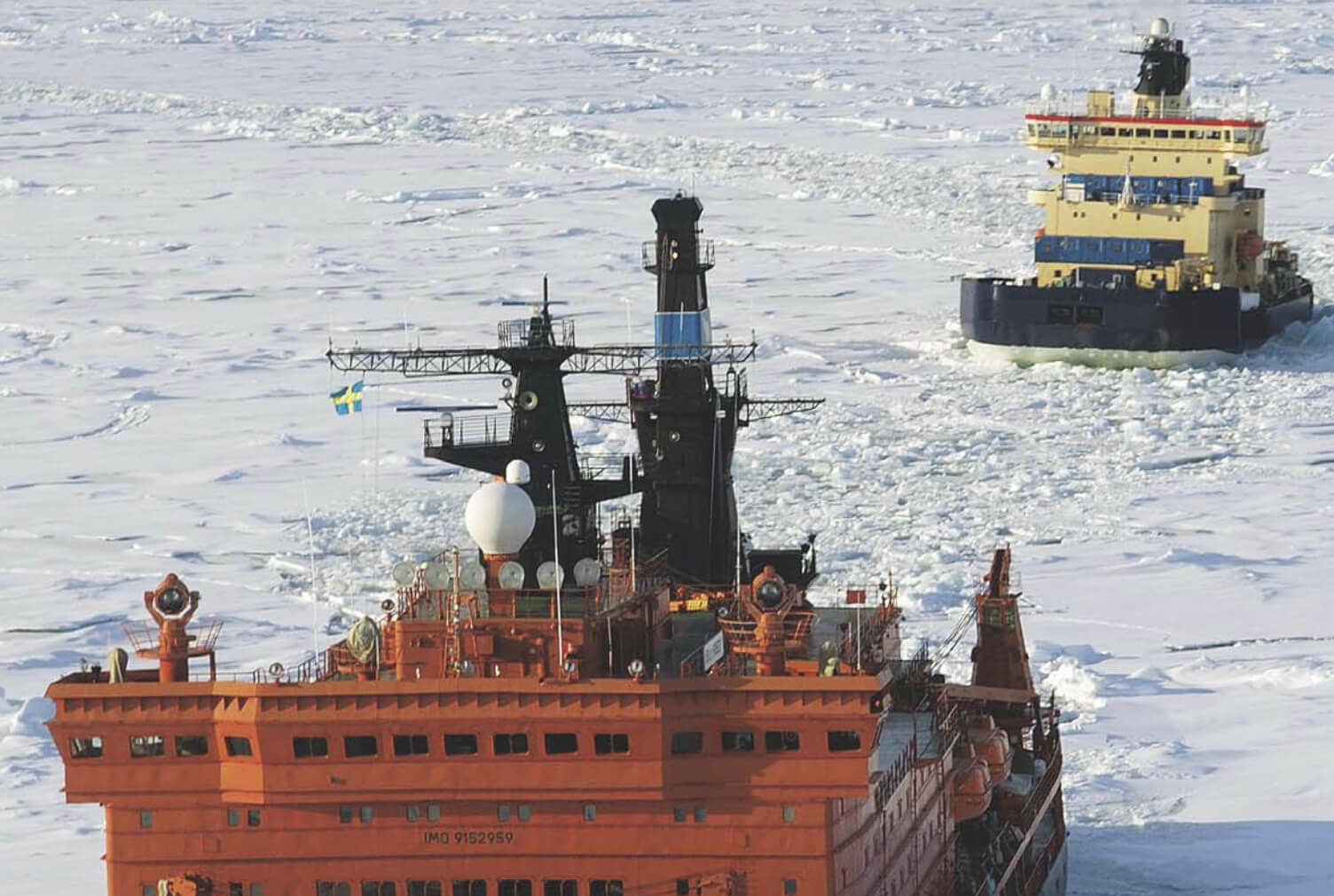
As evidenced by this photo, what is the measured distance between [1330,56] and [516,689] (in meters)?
73.0

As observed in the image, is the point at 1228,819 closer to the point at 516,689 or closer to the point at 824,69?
the point at 516,689

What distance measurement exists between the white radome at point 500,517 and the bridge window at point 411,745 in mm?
1598

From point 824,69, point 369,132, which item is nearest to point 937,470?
point 369,132

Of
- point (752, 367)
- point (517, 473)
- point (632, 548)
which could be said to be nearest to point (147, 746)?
point (517, 473)

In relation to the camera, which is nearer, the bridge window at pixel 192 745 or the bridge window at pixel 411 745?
the bridge window at pixel 411 745

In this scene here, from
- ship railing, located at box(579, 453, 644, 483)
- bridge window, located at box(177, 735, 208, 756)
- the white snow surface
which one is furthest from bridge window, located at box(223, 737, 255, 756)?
the white snow surface

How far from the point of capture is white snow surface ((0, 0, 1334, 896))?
1033 inches

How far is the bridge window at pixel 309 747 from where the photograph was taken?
17047mm

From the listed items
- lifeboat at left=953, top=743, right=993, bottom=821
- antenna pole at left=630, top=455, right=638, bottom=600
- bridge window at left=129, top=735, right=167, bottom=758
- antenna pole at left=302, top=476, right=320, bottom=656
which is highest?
antenna pole at left=630, top=455, right=638, bottom=600

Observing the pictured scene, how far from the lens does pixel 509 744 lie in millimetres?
16969

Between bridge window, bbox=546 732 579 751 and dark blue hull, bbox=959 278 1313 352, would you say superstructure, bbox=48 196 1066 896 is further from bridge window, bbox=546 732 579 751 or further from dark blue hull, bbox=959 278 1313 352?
dark blue hull, bbox=959 278 1313 352

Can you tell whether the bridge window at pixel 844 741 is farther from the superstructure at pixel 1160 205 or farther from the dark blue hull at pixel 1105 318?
the superstructure at pixel 1160 205

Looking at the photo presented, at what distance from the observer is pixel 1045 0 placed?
342ft

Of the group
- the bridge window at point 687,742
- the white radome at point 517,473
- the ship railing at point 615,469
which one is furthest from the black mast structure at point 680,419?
the bridge window at point 687,742
